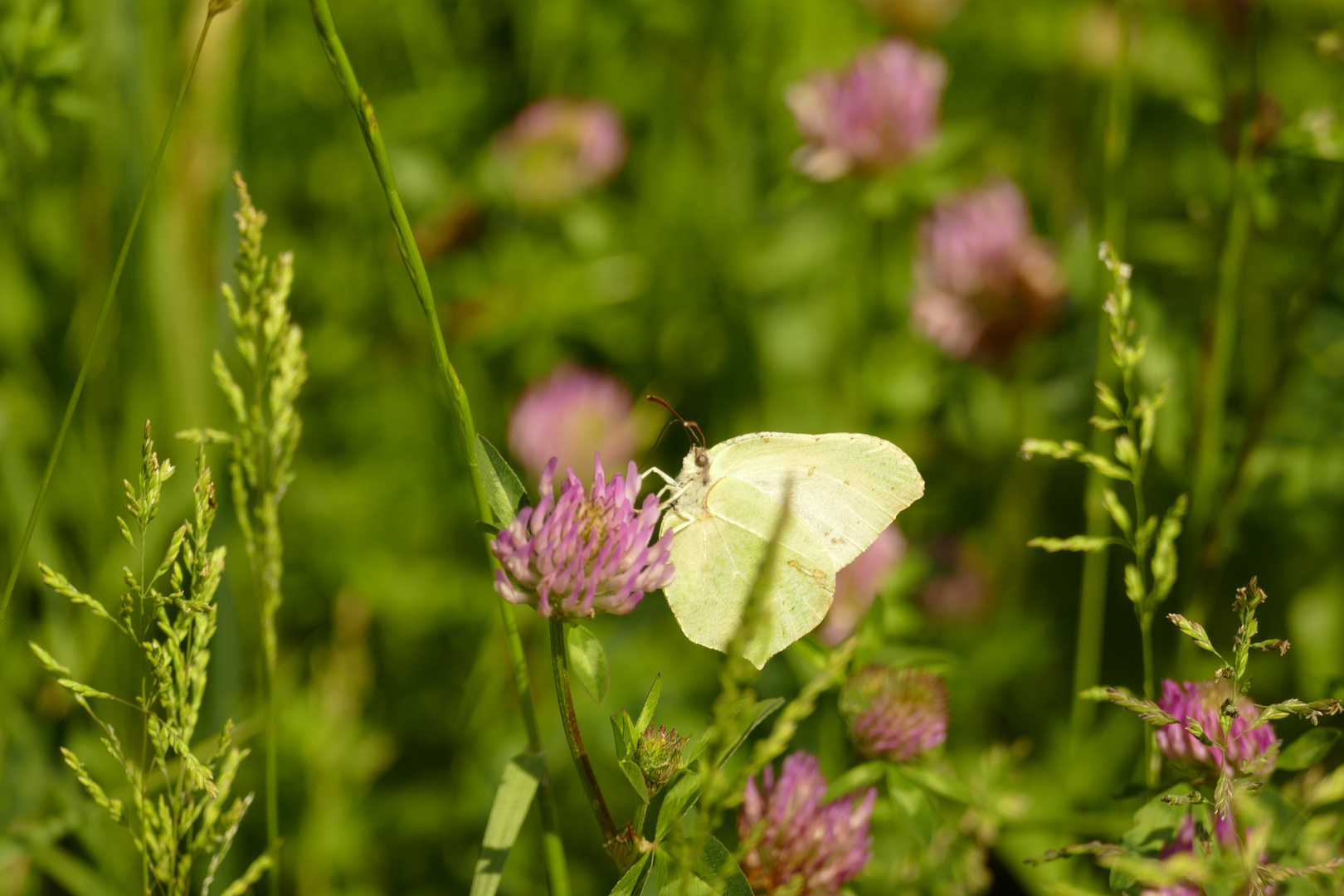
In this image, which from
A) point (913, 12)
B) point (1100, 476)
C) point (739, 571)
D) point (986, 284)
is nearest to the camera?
point (739, 571)

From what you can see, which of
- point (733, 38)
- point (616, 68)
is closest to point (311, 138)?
point (616, 68)

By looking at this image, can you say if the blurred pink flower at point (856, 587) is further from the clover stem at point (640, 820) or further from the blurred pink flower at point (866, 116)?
the clover stem at point (640, 820)

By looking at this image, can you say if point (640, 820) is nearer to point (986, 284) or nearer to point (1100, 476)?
point (1100, 476)

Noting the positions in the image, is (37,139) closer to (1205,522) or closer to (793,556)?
(793,556)

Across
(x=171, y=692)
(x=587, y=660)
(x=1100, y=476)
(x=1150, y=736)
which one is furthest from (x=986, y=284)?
(x=171, y=692)

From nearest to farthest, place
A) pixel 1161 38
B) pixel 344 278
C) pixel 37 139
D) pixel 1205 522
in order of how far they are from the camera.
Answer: pixel 37 139 < pixel 1205 522 < pixel 344 278 < pixel 1161 38

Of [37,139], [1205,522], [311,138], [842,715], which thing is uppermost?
[37,139]
